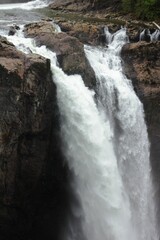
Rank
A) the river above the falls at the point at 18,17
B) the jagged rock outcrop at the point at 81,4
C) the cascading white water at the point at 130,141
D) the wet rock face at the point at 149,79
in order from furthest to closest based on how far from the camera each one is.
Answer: the jagged rock outcrop at the point at 81,4, the river above the falls at the point at 18,17, the wet rock face at the point at 149,79, the cascading white water at the point at 130,141

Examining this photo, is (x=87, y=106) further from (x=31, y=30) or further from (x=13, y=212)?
(x=31, y=30)

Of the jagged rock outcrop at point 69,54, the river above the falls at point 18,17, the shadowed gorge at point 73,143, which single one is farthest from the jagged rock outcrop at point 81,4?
the jagged rock outcrop at point 69,54

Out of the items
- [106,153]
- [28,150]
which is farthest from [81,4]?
[28,150]

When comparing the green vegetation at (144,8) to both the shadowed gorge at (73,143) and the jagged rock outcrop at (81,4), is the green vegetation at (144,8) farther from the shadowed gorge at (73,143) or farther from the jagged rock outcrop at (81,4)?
the shadowed gorge at (73,143)

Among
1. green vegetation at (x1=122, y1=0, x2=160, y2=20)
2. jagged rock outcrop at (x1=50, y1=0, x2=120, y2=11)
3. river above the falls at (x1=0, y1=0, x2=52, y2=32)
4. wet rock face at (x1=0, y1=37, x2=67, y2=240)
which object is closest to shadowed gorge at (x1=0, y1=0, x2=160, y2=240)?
wet rock face at (x1=0, y1=37, x2=67, y2=240)

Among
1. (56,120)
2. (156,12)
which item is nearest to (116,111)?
(56,120)

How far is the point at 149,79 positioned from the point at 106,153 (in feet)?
26.5

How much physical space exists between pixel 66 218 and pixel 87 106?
594cm

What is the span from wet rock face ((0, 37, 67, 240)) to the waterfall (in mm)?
828

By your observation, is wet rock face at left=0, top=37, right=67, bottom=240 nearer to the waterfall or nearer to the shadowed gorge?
the shadowed gorge

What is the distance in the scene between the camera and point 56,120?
1953 centimetres

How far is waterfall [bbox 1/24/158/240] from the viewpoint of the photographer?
63.1 feet

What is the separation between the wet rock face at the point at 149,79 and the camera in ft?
82.1

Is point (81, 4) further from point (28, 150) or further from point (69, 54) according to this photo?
point (28, 150)
